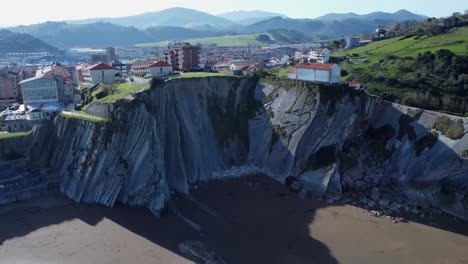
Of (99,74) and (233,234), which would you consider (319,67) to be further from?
(99,74)

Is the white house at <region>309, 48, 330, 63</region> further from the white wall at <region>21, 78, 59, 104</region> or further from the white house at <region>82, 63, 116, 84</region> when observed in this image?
the white wall at <region>21, 78, 59, 104</region>

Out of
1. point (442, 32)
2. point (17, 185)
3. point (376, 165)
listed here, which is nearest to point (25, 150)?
point (17, 185)

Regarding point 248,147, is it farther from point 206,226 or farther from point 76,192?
point 76,192

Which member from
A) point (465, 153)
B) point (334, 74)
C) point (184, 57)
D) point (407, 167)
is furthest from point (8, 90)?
point (465, 153)

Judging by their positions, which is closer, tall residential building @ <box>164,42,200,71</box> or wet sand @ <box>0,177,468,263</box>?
wet sand @ <box>0,177,468,263</box>

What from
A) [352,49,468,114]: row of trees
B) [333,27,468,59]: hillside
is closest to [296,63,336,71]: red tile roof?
[352,49,468,114]: row of trees

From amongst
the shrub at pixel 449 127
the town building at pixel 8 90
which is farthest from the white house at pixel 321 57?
the town building at pixel 8 90
